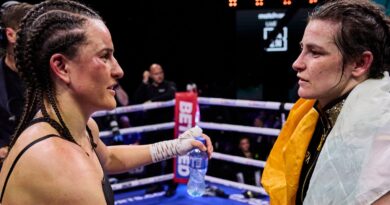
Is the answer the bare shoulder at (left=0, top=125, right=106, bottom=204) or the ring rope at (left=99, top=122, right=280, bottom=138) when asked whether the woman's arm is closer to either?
the bare shoulder at (left=0, top=125, right=106, bottom=204)

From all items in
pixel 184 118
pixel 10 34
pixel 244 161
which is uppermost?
pixel 10 34

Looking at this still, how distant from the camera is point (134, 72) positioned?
8.63 metres

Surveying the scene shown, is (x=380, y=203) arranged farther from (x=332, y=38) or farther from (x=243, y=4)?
(x=243, y=4)

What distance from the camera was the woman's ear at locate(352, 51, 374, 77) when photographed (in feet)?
4.14

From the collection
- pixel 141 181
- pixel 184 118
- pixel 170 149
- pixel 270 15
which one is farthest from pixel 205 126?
pixel 270 15

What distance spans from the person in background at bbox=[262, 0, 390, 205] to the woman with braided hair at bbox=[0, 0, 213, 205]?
522mm

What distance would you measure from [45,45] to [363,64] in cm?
82

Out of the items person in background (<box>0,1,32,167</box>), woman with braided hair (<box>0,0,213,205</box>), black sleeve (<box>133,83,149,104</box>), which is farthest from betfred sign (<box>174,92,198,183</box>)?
woman with braided hair (<box>0,0,213,205</box>)

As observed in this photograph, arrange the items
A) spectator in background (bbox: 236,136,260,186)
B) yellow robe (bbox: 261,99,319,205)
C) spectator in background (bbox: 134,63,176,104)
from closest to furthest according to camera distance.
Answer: yellow robe (bbox: 261,99,319,205), spectator in background (bbox: 236,136,260,186), spectator in background (bbox: 134,63,176,104)

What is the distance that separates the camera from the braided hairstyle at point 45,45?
1260mm

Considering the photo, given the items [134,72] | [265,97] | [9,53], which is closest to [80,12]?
[9,53]

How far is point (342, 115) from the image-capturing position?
1.24 meters

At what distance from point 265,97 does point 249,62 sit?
4.28 feet

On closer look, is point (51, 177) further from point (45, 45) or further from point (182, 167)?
point (182, 167)
